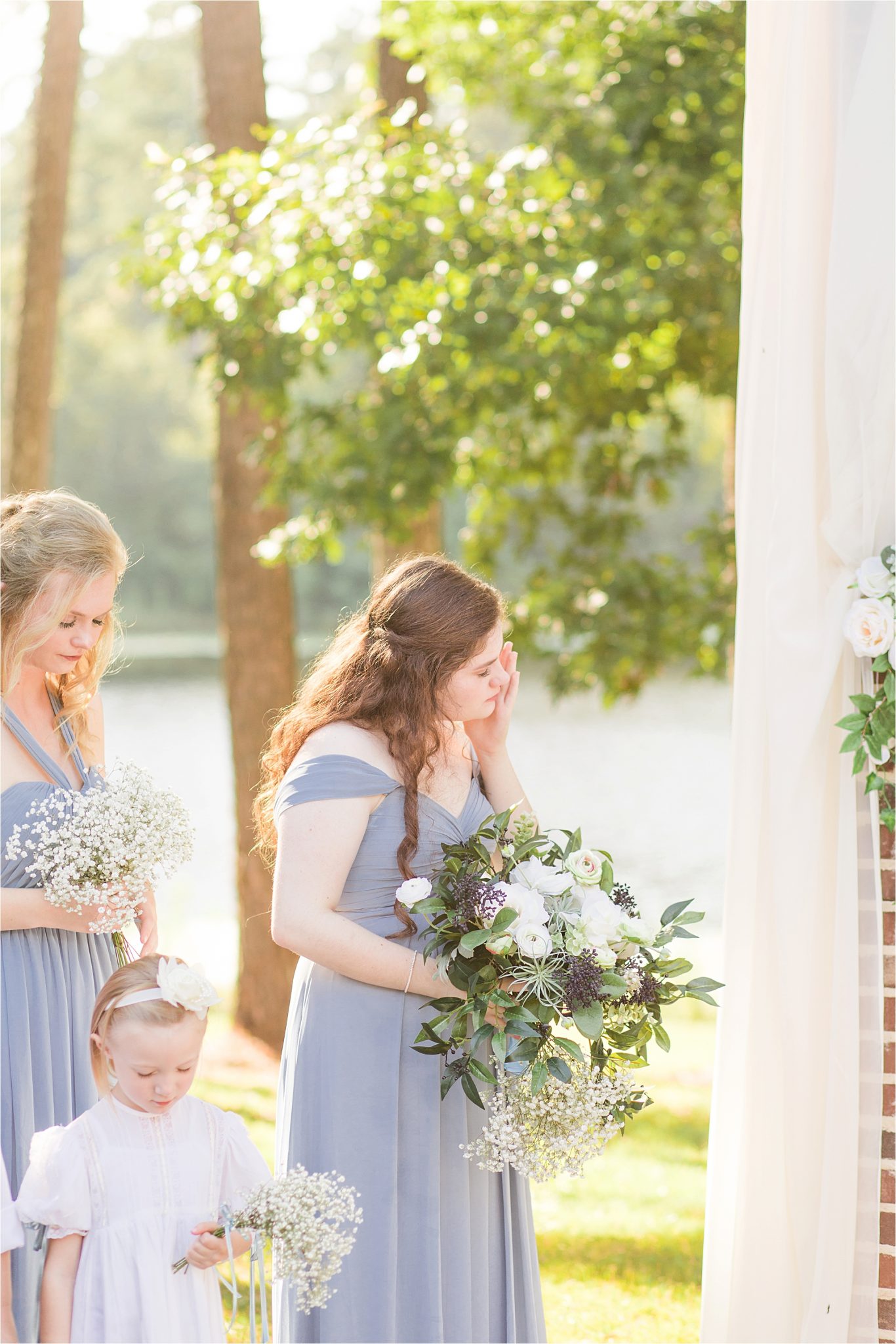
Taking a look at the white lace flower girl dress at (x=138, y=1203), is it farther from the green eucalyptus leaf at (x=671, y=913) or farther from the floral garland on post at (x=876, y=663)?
the floral garland on post at (x=876, y=663)

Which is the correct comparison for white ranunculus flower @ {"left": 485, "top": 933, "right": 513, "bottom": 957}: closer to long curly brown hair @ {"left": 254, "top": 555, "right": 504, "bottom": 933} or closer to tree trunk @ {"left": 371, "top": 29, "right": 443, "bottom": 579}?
long curly brown hair @ {"left": 254, "top": 555, "right": 504, "bottom": 933}

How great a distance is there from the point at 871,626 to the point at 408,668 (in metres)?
0.92

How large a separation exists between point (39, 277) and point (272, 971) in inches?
171

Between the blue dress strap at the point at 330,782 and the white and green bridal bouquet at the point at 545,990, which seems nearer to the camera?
the white and green bridal bouquet at the point at 545,990

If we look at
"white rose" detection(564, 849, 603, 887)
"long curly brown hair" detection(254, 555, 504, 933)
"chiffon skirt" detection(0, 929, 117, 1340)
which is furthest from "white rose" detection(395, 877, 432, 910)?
"chiffon skirt" detection(0, 929, 117, 1340)

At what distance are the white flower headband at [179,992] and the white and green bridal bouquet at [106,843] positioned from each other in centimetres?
33

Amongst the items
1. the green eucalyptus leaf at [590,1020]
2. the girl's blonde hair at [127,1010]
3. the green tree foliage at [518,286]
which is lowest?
the green eucalyptus leaf at [590,1020]

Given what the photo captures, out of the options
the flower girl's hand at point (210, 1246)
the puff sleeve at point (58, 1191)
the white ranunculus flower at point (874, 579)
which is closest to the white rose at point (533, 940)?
the flower girl's hand at point (210, 1246)

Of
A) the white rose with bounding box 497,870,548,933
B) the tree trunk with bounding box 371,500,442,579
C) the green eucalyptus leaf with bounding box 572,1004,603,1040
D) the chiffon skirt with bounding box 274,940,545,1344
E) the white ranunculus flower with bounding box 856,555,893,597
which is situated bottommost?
the chiffon skirt with bounding box 274,940,545,1344

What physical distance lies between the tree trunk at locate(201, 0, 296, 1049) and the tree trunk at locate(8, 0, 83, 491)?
140 cm

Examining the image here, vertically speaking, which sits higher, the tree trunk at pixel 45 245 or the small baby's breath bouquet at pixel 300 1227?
the tree trunk at pixel 45 245

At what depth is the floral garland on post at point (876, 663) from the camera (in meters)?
2.48

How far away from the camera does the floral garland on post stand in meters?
2.48

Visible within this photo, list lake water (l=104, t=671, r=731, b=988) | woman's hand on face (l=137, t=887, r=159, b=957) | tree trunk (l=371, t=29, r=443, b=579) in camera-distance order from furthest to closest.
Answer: lake water (l=104, t=671, r=731, b=988)
tree trunk (l=371, t=29, r=443, b=579)
woman's hand on face (l=137, t=887, r=159, b=957)
